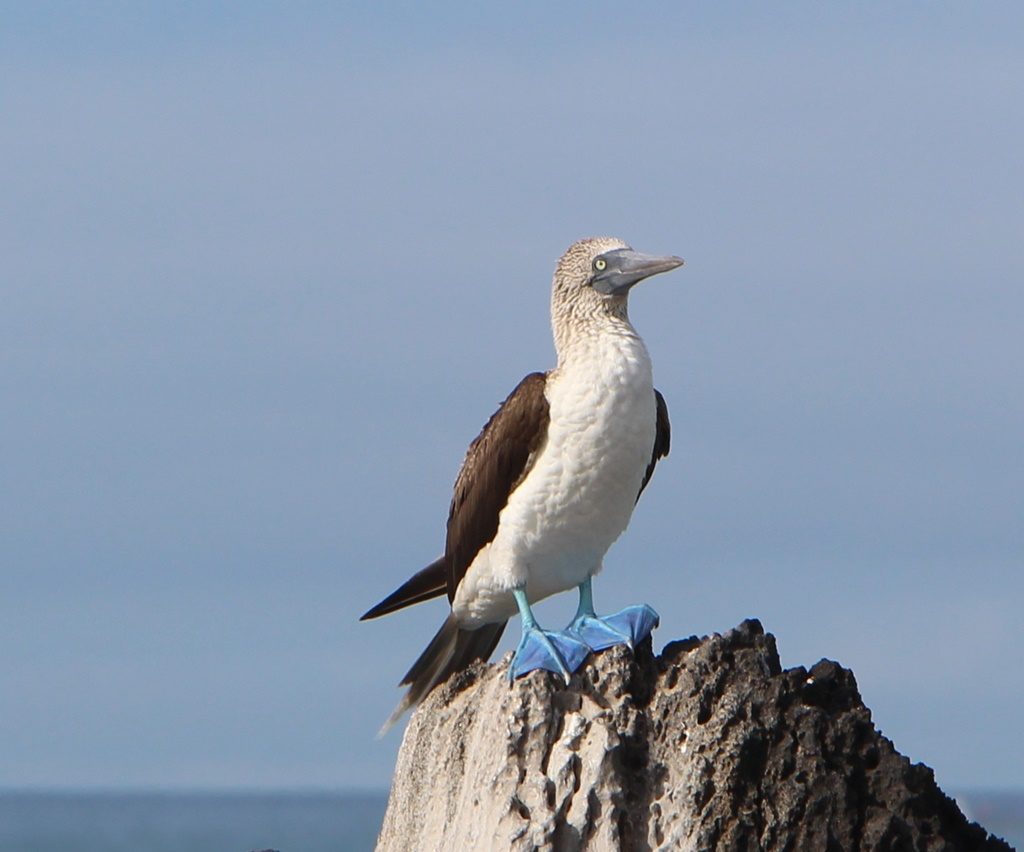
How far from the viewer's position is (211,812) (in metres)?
150

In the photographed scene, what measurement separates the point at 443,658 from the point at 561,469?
1226 mm

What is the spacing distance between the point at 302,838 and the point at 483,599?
286ft

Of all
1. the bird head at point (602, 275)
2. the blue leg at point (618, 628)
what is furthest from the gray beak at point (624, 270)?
the blue leg at point (618, 628)

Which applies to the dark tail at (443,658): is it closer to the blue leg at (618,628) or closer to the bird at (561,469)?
the bird at (561,469)

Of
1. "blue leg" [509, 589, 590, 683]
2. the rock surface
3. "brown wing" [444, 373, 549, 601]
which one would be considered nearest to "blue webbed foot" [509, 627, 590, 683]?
"blue leg" [509, 589, 590, 683]

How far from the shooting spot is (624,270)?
394 inches

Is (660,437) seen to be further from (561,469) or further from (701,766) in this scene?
(701,766)

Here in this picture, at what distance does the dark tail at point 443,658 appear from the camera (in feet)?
33.8

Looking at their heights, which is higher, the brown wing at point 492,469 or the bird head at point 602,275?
the bird head at point 602,275

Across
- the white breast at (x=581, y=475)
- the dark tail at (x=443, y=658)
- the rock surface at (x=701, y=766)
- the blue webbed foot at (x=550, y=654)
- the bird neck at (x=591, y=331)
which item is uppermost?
the bird neck at (x=591, y=331)

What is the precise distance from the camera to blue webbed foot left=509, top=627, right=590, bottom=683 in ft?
27.3

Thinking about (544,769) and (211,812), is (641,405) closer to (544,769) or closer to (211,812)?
(544,769)

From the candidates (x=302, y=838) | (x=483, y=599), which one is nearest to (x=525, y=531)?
(x=483, y=599)

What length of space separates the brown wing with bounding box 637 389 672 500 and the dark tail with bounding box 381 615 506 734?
0.96 m
